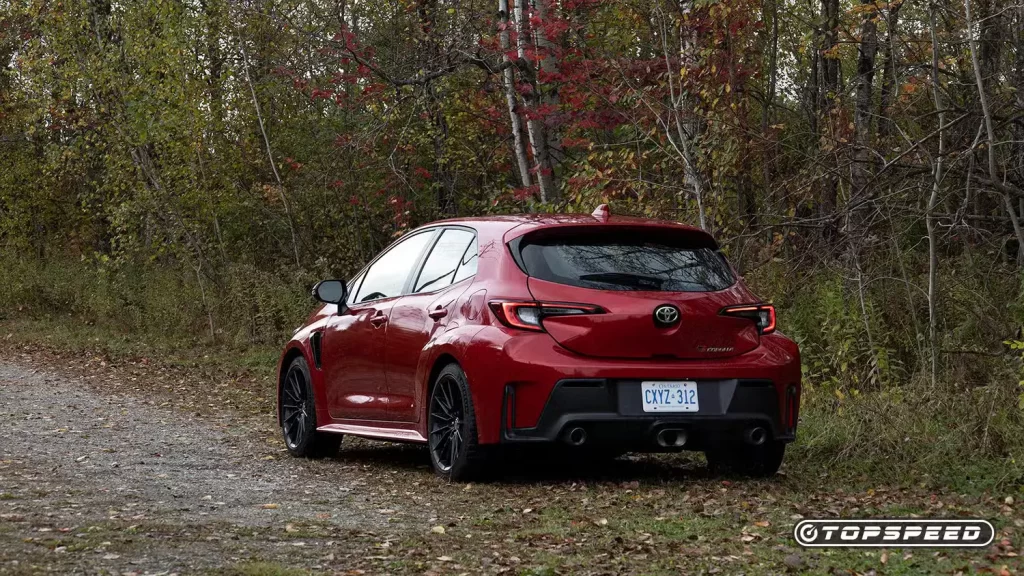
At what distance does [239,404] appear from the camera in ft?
47.6

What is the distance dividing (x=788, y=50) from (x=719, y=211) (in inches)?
291

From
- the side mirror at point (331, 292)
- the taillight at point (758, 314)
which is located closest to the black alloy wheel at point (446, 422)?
the taillight at point (758, 314)

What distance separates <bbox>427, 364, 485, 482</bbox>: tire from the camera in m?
7.68

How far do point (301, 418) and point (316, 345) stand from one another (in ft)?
1.93

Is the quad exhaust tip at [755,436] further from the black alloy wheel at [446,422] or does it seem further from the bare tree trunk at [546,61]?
the bare tree trunk at [546,61]

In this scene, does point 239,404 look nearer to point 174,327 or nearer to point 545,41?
point 545,41

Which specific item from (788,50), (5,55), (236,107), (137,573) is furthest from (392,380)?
(5,55)

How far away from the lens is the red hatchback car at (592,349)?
7.41 m

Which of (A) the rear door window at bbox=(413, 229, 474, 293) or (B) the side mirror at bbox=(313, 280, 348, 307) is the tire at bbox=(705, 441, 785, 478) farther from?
(B) the side mirror at bbox=(313, 280, 348, 307)

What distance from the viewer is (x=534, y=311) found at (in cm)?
749

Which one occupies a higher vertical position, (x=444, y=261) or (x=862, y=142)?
(x=862, y=142)

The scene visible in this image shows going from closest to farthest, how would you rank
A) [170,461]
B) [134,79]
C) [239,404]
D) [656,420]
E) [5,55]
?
1. [656,420]
2. [170,461]
3. [239,404]
4. [134,79]
5. [5,55]

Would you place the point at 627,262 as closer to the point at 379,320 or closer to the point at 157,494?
the point at 379,320

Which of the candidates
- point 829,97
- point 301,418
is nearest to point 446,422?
point 301,418
